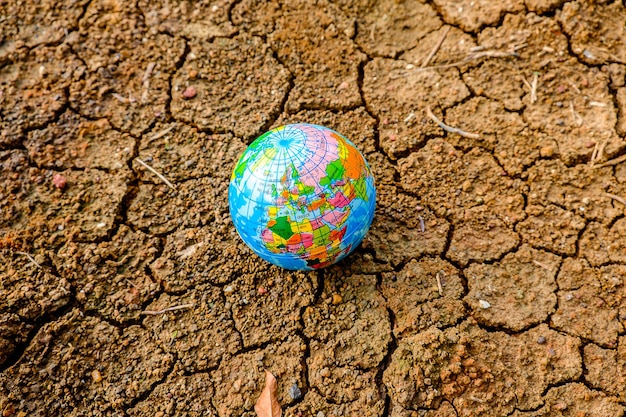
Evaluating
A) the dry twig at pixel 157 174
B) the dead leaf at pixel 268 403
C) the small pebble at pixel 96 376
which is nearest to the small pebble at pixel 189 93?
the dry twig at pixel 157 174

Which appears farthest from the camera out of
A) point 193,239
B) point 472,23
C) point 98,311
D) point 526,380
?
point 472,23

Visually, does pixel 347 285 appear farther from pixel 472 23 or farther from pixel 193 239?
pixel 472 23

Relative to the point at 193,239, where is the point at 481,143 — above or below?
above

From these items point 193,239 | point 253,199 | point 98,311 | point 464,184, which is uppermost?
point 253,199

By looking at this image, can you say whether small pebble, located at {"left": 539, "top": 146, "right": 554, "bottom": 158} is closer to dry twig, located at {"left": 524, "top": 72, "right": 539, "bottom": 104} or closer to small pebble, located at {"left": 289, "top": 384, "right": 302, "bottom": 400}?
dry twig, located at {"left": 524, "top": 72, "right": 539, "bottom": 104}

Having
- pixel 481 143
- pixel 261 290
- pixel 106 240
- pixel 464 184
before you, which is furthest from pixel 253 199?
pixel 481 143

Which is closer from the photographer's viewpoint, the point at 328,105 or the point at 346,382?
the point at 346,382

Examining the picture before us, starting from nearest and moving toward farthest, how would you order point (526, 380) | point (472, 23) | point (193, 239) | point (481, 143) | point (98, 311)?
point (526, 380) < point (98, 311) < point (193, 239) < point (481, 143) < point (472, 23)

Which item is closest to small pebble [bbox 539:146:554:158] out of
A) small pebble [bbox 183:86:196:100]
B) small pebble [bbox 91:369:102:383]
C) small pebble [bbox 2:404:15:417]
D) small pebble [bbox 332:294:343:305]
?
small pebble [bbox 332:294:343:305]
